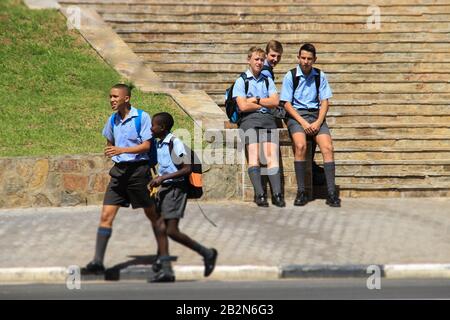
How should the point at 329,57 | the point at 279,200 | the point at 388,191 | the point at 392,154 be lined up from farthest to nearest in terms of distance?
the point at 329,57, the point at 392,154, the point at 388,191, the point at 279,200

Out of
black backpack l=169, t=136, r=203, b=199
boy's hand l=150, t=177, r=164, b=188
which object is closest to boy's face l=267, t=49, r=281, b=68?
black backpack l=169, t=136, r=203, b=199

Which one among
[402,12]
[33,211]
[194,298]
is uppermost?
[402,12]

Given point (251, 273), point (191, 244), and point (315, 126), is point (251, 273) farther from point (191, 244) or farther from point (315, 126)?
point (315, 126)

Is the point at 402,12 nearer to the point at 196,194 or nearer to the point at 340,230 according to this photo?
the point at 340,230

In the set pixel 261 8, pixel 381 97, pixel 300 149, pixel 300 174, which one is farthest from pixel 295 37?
pixel 300 174

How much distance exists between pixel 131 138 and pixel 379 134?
20.4 ft

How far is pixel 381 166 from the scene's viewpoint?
15078 millimetres

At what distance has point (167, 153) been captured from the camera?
10.5 meters

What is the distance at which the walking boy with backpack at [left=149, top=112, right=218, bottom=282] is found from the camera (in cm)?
1029

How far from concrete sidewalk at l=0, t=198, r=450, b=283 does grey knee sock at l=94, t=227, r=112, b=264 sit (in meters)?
0.25

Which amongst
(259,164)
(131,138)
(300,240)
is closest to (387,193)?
(259,164)

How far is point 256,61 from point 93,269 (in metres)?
4.46

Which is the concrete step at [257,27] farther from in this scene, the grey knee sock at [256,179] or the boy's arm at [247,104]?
the grey knee sock at [256,179]

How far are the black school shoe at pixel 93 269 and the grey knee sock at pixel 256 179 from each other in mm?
3602
